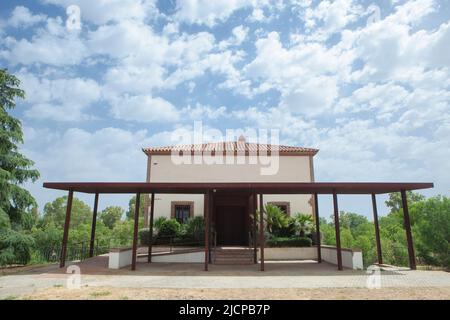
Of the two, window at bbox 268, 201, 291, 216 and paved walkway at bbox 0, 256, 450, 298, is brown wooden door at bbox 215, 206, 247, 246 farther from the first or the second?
paved walkway at bbox 0, 256, 450, 298

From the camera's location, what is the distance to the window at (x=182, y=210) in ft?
62.0

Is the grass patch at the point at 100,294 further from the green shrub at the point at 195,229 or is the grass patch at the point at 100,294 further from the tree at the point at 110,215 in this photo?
the tree at the point at 110,215

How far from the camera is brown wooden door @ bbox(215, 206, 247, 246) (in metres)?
16.8

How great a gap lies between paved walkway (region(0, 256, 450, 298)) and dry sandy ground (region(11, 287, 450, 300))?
0.51 m

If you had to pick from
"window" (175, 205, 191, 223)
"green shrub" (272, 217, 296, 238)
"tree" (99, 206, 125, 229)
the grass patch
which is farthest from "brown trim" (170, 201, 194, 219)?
"tree" (99, 206, 125, 229)

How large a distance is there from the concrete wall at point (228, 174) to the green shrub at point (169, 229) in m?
2.68

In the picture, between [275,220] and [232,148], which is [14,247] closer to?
[275,220]

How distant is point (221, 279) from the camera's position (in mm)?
8891

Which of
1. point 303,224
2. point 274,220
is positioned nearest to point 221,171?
point 274,220

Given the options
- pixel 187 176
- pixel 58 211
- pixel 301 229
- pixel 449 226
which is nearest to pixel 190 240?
pixel 187 176

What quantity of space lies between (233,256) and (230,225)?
3945 mm
